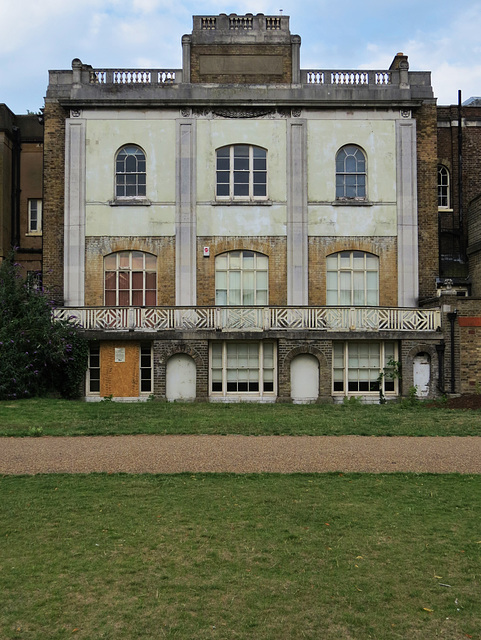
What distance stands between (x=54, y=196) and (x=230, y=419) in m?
13.4

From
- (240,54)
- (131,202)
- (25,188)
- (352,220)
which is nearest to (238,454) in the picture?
(352,220)

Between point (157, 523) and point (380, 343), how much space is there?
16537mm

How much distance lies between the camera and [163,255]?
969 inches

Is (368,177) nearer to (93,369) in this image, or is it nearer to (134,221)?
(134,221)

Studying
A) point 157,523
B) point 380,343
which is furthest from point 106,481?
point 380,343

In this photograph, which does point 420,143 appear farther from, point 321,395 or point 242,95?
point 321,395

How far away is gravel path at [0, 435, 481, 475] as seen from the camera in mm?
10227

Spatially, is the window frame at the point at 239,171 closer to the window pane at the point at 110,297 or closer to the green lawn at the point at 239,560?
the window pane at the point at 110,297

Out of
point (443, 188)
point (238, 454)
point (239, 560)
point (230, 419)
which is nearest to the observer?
point (239, 560)

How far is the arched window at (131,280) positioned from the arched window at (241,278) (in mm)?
2524

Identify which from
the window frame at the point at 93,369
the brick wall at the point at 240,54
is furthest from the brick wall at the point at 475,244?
the window frame at the point at 93,369

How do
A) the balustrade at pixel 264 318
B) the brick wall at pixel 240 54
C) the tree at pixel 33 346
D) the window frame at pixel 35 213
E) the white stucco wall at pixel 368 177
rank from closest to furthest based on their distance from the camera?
the tree at pixel 33 346 → the balustrade at pixel 264 318 → the white stucco wall at pixel 368 177 → the brick wall at pixel 240 54 → the window frame at pixel 35 213

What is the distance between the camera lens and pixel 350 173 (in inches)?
990

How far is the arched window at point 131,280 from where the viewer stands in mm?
24672
